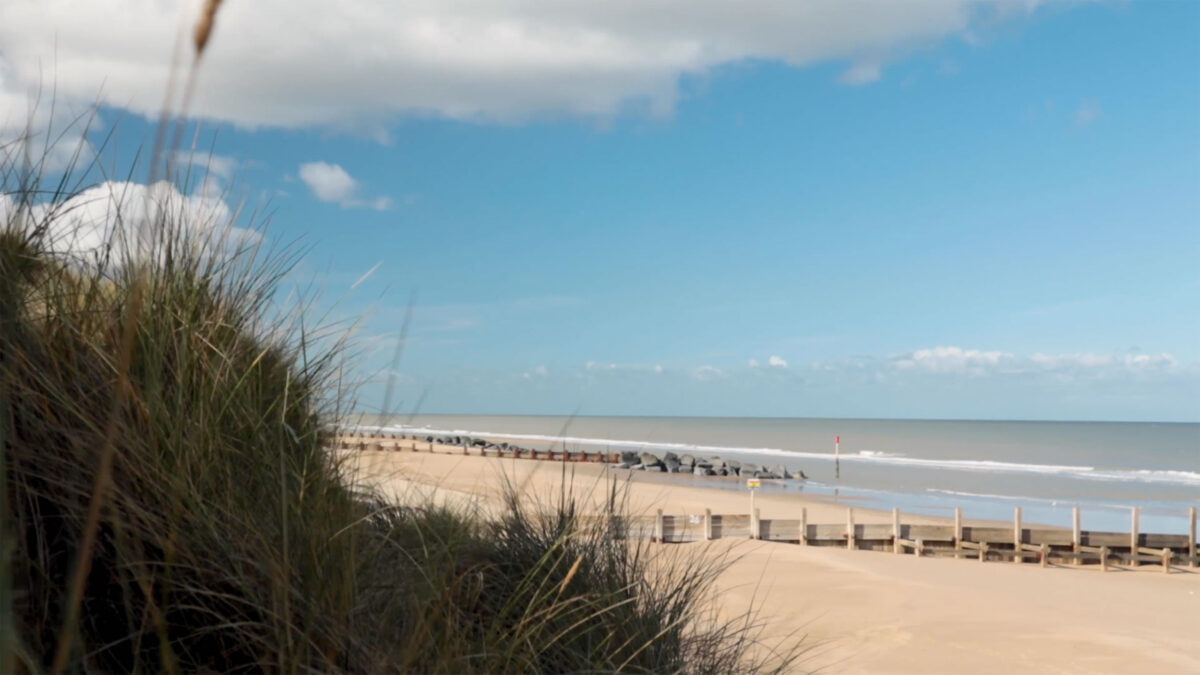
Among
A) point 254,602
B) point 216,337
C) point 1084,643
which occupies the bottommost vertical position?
point 1084,643

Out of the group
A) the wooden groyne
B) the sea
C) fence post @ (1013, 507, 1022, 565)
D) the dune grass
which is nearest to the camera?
the dune grass

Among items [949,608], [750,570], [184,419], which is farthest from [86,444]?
[750,570]

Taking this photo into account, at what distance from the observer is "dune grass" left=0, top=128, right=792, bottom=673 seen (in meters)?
2.98

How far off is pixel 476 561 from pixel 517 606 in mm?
567

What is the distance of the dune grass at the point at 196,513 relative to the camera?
9.78ft

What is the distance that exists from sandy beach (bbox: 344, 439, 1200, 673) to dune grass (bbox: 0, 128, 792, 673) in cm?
474

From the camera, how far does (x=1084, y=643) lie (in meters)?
13.6

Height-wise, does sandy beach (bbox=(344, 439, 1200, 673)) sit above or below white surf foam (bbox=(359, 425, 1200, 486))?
below

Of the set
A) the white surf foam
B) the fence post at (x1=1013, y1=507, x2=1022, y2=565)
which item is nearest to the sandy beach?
the fence post at (x1=1013, y1=507, x2=1022, y2=565)

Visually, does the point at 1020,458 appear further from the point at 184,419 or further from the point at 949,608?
the point at 184,419

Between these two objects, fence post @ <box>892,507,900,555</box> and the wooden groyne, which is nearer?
the wooden groyne

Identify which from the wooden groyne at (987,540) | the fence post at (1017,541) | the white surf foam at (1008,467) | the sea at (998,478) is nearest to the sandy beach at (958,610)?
the wooden groyne at (987,540)

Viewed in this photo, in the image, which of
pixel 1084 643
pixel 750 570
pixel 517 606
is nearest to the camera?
pixel 517 606

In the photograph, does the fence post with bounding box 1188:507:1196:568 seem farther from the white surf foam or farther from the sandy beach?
the white surf foam
